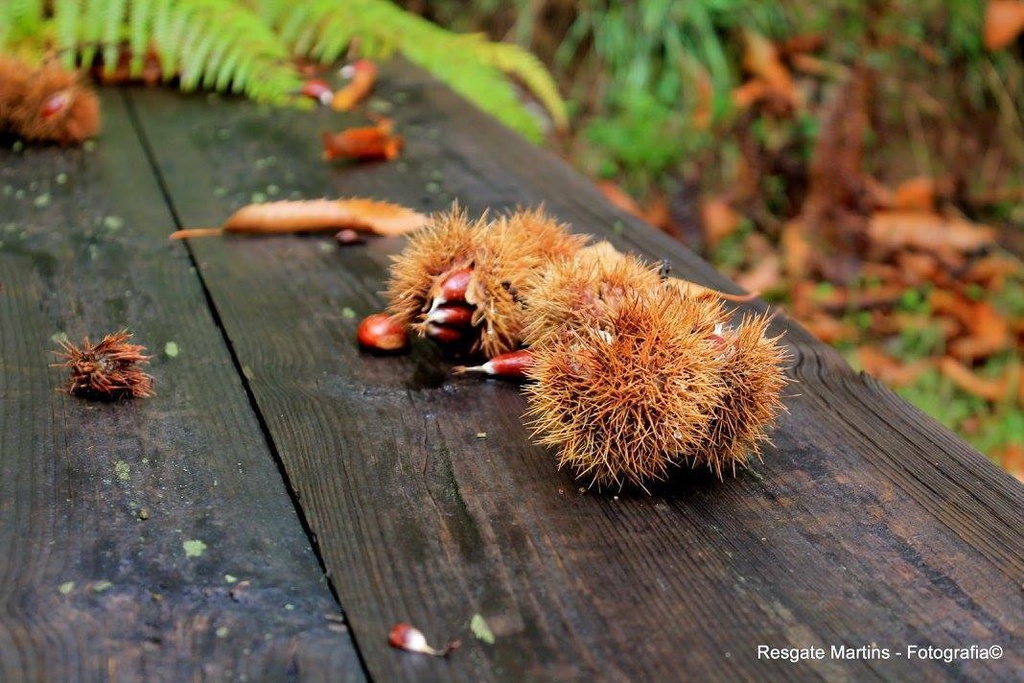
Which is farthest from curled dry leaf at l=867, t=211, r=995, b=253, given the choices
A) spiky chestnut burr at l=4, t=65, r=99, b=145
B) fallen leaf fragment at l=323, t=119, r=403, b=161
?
spiky chestnut burr at l=4, t=65, r=99, b=145

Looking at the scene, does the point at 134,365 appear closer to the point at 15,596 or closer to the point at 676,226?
the point at 15,596

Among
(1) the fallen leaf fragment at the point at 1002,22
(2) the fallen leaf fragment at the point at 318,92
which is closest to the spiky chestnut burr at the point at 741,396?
(2) the fallen leaf fragment at the point at 318,92

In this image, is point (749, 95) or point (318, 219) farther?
point (749, 95)

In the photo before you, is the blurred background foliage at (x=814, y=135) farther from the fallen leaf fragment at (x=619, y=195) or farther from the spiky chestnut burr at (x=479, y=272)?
the spiky chestnut burr at (x=479, y=272)

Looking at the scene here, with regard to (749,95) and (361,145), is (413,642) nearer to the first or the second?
(361,145)

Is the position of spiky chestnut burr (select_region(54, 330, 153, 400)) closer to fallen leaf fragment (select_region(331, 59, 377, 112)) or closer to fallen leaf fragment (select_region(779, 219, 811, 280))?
fallen leaf fragment (select_region(331, 59, 377, 112))

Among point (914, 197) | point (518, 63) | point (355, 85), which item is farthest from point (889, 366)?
point (355, 85)
